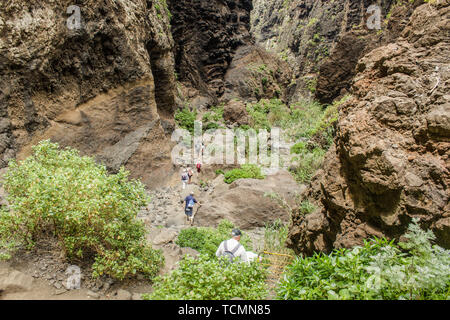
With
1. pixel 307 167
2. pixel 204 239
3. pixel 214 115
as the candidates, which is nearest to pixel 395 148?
pixel 204 239

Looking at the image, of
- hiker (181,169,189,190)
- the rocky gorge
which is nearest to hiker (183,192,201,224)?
the rocky gorge

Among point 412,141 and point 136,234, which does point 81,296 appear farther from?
point 412,141

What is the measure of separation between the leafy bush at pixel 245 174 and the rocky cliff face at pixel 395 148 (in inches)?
297

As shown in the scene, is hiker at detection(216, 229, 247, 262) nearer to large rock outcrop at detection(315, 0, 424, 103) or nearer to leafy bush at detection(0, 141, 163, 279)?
leafy bush at detection(0, 141, 163, 279)

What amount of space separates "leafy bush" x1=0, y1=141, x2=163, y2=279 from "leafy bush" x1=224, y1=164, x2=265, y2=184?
767 centimetres

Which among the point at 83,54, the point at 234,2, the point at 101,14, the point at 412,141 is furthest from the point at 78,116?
the point at 234,2

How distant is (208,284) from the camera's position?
312 centimetres

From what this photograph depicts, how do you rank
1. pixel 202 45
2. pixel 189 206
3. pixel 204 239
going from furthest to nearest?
pixel 202 45, pixel 189 206, pixel 204 239

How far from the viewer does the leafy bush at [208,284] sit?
2996 mm

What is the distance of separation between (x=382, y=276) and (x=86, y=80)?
10.3m

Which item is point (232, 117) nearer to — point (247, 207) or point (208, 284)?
point (247, 207)

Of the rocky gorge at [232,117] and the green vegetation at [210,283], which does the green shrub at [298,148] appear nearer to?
the rocky gorge at [232,117]

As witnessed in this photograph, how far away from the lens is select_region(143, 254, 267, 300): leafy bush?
2996mm

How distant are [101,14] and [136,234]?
8.42 meters
